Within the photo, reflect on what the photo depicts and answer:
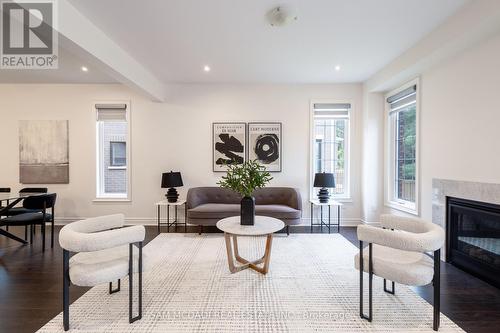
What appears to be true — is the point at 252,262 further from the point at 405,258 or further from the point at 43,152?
the point at 43,152

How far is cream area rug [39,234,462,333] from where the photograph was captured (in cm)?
194

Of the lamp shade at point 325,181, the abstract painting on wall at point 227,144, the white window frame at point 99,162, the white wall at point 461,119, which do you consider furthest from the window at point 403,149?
the white window frame at point 99,162

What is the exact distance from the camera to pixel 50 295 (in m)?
2.41

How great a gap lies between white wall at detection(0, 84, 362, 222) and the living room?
4cm

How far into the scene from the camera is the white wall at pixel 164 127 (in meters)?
4.96

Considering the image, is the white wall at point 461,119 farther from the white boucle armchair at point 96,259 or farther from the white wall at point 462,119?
the white boucle armchair at point 96,259

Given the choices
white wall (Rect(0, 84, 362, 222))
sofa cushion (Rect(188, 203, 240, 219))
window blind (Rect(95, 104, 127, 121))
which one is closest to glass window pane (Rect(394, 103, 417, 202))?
white wall (Rect(0, 84, 362, 222))

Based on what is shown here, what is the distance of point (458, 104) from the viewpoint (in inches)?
118

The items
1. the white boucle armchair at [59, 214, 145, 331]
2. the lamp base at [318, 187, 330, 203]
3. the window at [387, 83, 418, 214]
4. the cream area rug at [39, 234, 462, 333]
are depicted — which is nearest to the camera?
the white boucle armchair at [59, 214, 145, 331]

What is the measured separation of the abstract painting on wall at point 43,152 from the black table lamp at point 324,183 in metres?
4.95

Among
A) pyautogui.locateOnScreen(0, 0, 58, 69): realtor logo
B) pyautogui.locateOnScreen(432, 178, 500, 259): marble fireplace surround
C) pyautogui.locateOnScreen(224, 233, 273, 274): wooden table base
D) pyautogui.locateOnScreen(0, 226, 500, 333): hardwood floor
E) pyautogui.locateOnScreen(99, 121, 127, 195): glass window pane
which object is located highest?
pyautogui.locateOnScreen(0, 0, 58, 69): realtor logo

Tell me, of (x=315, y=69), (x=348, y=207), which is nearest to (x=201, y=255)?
(x=348, y=207)

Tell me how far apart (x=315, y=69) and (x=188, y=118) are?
2.60 metres

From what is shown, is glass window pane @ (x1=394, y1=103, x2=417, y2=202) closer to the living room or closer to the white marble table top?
the living room
